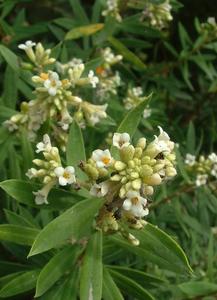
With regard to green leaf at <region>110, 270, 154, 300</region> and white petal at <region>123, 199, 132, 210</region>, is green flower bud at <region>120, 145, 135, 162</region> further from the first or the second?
green leaf at <region>110, 270, 154, 300</region>

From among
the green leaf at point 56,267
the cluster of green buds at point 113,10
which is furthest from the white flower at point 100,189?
the cluster of green buds at point 113,10

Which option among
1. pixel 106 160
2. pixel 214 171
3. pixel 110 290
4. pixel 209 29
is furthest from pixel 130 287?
pixel 209 29

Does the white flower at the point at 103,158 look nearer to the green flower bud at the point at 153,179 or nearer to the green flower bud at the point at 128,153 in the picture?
the green flower bud at the point at 128,153

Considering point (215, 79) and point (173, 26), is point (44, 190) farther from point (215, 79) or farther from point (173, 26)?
point (173, 26)

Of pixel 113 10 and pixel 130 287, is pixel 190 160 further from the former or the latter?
pixel 130 287

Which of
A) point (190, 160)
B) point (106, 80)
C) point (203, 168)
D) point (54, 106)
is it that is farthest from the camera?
point (106, 80)

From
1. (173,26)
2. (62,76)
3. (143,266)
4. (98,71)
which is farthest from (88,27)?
(173,26)
